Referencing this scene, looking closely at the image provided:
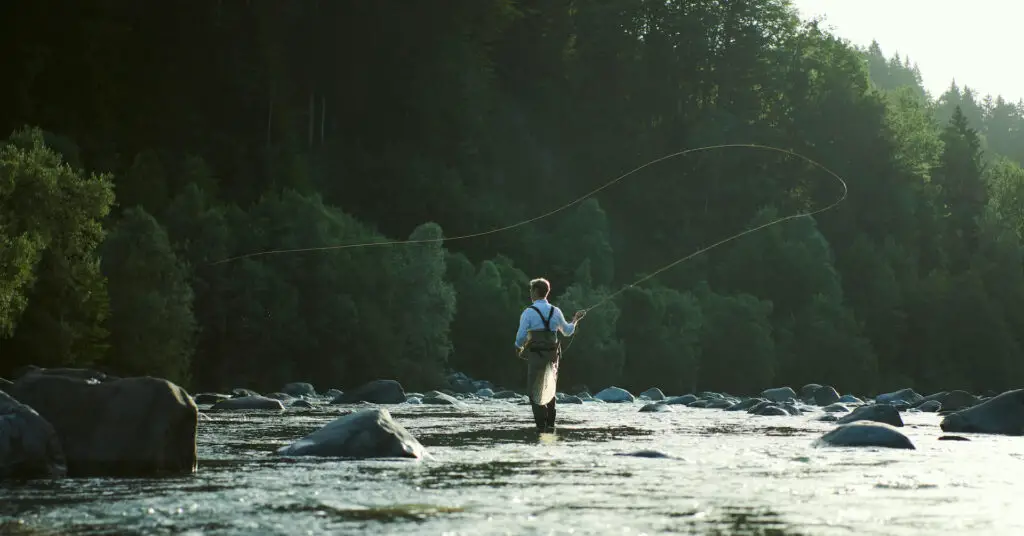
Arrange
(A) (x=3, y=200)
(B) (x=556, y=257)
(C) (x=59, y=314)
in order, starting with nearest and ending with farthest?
→ (A) (x=3, y=200) → (C) (x=59, y=314) → (B) (x=556, y=257)

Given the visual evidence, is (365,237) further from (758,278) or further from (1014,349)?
(1014,349)

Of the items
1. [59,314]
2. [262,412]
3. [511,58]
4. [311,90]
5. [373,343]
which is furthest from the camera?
[511,58]

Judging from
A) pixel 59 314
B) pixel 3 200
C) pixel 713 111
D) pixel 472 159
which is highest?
pixel 713 111

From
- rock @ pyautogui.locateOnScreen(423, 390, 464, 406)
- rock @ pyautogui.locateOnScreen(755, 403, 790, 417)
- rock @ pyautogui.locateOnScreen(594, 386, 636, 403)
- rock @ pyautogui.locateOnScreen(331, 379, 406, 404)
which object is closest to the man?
rock @ pyautogui.locateOnScreen(755, 403, 790, 417)

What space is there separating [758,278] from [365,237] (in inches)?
1173

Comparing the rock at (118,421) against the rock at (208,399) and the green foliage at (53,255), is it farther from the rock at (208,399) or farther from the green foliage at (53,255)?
the rock at (208,399)

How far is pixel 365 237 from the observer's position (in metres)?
48.2

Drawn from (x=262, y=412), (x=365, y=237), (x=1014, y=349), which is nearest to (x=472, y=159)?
(x=365, y=237)

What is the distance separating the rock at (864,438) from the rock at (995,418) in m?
4.46

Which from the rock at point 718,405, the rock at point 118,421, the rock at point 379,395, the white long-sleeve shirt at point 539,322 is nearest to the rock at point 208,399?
the rock at point 379,395

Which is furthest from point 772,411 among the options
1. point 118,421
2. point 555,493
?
point 555,493

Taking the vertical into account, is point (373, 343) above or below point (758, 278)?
below

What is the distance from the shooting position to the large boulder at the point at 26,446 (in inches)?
409

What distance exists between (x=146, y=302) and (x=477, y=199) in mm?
32763
